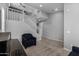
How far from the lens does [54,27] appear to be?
1.87 m

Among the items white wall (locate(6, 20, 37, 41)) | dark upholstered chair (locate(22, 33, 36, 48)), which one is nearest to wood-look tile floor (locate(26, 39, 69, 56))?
dark upholstered chair (locate(22, 33, 36, 48))

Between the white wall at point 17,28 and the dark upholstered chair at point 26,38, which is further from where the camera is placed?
the dark upholstered chair at point 26,38

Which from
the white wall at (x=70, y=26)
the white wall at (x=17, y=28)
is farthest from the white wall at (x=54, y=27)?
the white wall at (x=17, y=28)

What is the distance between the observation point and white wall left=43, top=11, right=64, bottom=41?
1829 mm

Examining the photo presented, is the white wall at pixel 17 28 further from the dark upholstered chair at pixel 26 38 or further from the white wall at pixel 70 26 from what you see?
the white wall at pixel 70 26

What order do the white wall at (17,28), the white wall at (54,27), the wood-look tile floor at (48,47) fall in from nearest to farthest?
the white wall at (17,28) < the white wall at (54,27) < the wood-look tile floor at (48,47)

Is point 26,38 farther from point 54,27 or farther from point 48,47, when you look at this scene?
point 54,27

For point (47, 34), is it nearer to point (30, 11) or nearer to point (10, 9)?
point (30, 11)

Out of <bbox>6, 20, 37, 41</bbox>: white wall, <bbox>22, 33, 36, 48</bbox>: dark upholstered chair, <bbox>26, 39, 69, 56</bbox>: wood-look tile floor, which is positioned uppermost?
<bbox>6, 20, 37, 41</bbox>: white wall

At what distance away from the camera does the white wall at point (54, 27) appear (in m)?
1.83

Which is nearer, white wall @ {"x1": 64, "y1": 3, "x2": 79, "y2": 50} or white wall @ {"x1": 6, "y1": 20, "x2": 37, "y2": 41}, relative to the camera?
white wall @ {"x1": 6, "y1": 20, "x2": 37, "y2": 41}

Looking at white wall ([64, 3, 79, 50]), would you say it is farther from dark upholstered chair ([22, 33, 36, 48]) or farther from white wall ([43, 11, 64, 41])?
dark upholstered chair ([22, 33, 36, 48])

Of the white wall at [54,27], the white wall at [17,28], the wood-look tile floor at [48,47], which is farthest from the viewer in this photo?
the wood-look tile floor at [48,47]

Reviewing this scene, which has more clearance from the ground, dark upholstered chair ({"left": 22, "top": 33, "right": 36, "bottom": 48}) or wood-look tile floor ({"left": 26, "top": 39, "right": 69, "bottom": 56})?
dark upholstered chair ({"left": 22, "top": 33, "right": 36, "bottom": 48})
